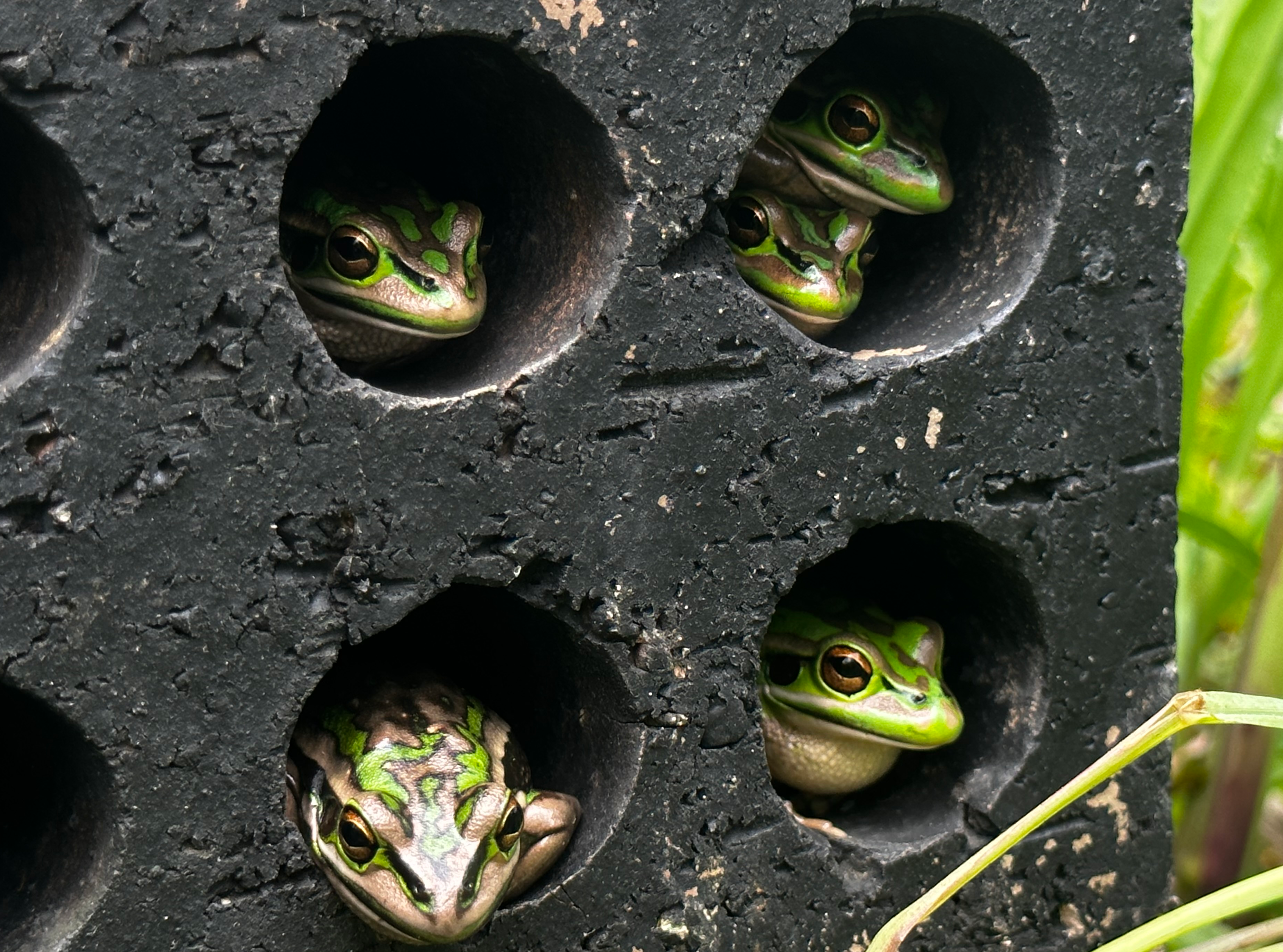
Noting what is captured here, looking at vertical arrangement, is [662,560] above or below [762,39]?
below

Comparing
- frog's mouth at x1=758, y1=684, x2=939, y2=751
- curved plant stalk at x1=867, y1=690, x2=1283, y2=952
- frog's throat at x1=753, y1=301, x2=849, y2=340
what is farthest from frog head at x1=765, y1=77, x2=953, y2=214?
curved plant stalk at x1=867, y1=690, x2=1283, y2=952

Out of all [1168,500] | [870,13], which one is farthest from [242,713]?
[1168,500]

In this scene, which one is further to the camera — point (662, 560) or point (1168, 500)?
point (1168, 500)

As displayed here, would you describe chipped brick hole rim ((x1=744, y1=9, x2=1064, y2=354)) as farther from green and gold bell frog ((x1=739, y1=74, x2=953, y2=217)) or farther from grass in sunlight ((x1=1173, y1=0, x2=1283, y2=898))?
grass in sunlight ((x1=1173, y1=0, x2=1283, y2=898))

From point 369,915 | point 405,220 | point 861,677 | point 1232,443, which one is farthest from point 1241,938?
point 405,220

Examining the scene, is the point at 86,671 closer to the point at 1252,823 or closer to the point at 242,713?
the point at 242,713

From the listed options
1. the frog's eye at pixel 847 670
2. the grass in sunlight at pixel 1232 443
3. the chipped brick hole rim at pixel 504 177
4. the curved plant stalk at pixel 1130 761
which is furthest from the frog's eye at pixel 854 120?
the curved plant stalk at pixel 1130 761
